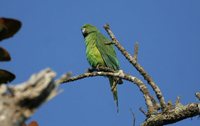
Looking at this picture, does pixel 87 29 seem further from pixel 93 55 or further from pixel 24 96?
pixel 24 96

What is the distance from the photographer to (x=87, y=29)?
30.4ft

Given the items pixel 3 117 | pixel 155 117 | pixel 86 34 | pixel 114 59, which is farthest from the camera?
pixel 86 34

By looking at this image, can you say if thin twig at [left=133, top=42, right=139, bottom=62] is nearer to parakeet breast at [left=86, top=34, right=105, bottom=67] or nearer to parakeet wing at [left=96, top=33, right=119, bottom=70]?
→ parakeet wing at [left=96, top=33, right=119, bottom=70]

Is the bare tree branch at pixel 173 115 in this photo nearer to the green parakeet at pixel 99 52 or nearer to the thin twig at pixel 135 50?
the thin twig at pixel 135 50

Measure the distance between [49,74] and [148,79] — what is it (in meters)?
2.46

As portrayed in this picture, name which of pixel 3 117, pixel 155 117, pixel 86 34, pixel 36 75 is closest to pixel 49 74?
pixel 36 75

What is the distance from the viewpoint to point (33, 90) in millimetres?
998

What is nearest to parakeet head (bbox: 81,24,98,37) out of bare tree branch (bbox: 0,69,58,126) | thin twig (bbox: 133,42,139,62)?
thin twig (bbox: 133,42,139,62)

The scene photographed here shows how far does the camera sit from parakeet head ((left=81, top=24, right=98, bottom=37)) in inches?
358

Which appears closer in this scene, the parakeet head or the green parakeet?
the green parakeet

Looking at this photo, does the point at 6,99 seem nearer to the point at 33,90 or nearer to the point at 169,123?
the point at 33,90

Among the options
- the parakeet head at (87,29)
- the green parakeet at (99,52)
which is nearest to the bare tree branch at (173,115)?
the green parakeet at (99,52)

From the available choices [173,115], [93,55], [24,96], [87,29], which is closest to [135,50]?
[173,115]

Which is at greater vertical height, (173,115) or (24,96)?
(173,115)
